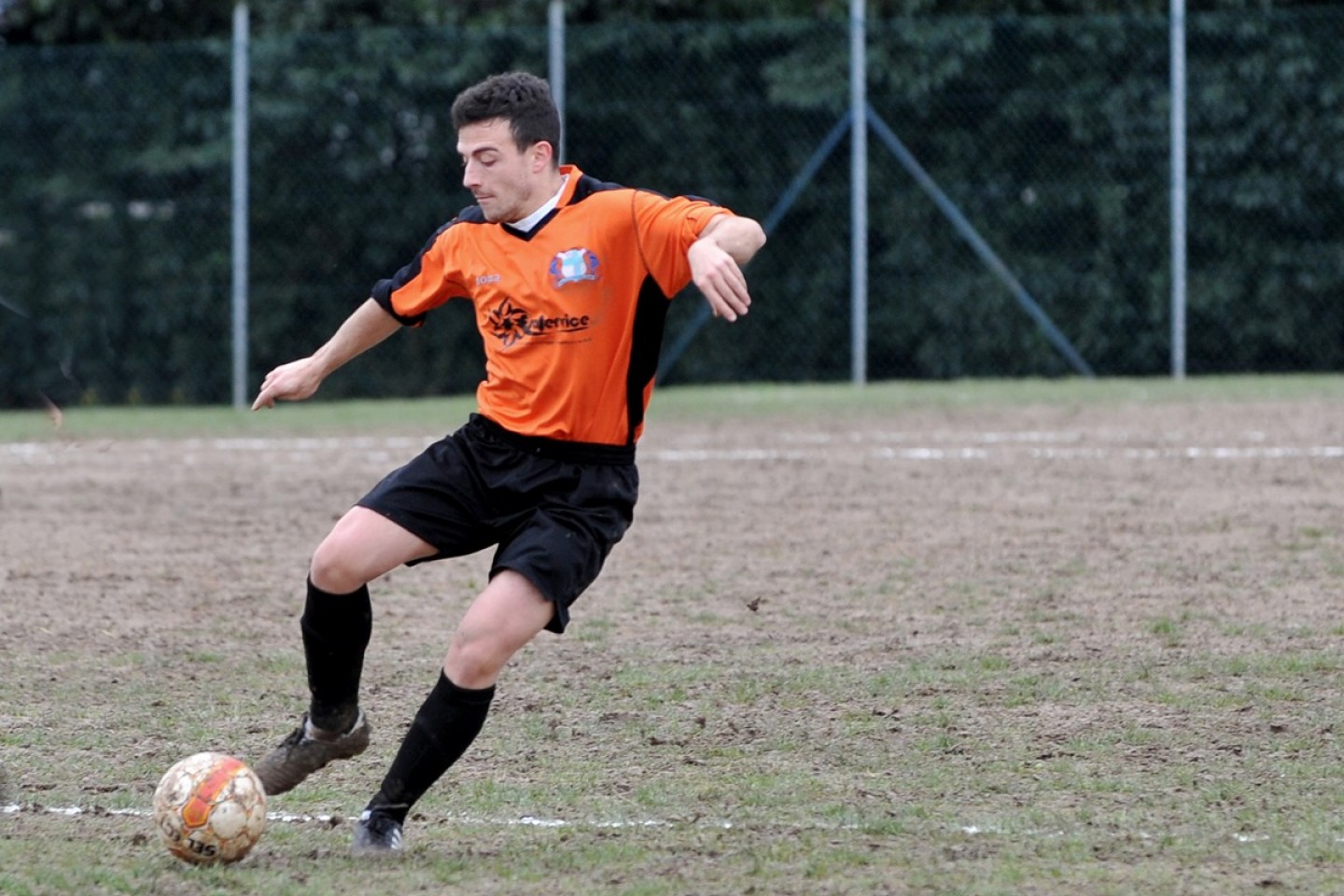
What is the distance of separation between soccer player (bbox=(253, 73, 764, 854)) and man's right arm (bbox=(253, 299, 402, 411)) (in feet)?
1.06

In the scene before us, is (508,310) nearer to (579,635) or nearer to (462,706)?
(462,706)

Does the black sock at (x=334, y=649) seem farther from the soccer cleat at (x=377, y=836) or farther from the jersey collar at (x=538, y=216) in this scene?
the jersey collar at (x=538, y=216)

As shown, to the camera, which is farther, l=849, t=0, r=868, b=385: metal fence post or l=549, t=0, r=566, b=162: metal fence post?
l=549, t=0, r=566, b=162: metal fence post

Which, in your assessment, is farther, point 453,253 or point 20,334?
point 20,334

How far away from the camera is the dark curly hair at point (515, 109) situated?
4844 millimetres

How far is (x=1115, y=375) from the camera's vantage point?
639 inches

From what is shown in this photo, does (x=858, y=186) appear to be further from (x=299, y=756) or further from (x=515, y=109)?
(x=299, y=756)

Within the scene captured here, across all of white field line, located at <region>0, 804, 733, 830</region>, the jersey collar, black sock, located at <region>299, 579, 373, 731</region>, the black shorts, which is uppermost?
the jersey collar

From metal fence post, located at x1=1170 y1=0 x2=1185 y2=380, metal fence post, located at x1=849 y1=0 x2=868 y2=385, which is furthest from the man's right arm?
metal fence post, located at x1=1170 y1=0 x2=1185 y2=380

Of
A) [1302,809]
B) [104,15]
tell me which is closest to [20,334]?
[1302,809]

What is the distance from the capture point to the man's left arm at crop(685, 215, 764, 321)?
14.4 ft

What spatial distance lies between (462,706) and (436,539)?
43cm

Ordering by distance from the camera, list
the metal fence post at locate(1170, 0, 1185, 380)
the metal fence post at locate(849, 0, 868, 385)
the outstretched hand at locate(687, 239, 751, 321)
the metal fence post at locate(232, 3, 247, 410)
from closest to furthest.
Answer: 1. the outstretched hand at locate(687, 239, 751, 321)
2. the metal fence post at locate(1170, 0, 1185, 380)
3. the metal fence post at locate(849, 0, 868, 385)
4. the metal fence post at locate(232, 3, 247, 410)

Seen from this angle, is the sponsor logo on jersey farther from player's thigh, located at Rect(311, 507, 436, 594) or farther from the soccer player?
player's thigh, located at Rect(311, 507, 436, 594)
